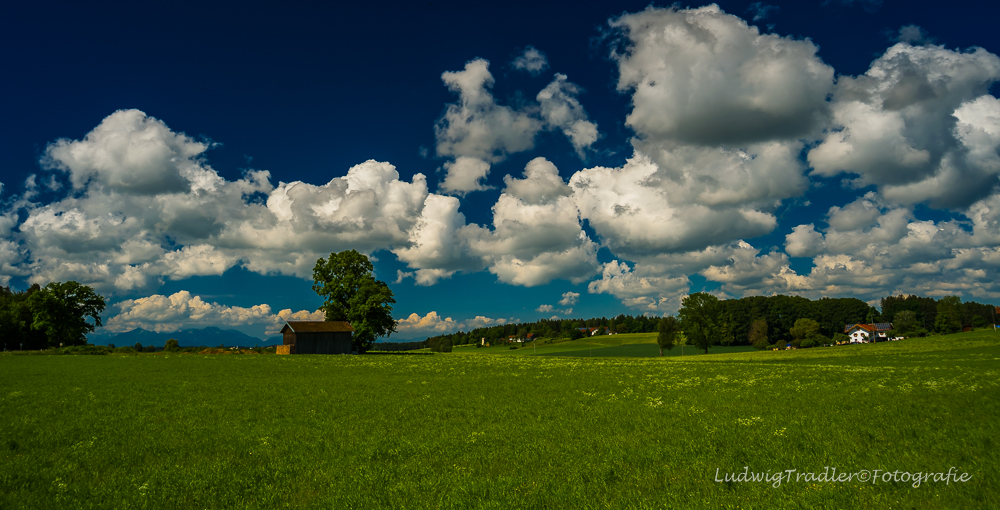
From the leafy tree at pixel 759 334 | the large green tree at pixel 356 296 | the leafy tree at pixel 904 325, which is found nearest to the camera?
the large green tree at pixel 356 296

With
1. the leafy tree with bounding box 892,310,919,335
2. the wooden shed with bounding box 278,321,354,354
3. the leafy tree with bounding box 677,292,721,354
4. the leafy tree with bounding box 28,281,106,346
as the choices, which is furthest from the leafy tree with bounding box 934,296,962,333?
the leafy tree with bounding box 28,281,106,346

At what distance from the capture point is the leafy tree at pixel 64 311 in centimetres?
9025

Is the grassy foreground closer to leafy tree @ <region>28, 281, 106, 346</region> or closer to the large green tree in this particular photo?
the large green tree

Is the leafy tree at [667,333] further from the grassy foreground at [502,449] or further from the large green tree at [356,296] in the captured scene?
the grassy foreground at [502,449]

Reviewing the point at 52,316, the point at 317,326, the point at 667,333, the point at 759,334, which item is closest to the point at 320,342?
the point at 317,326

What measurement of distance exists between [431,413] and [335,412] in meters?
4.17

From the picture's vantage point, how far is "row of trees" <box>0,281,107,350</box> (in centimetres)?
9044

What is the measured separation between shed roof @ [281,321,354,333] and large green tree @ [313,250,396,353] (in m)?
1.26

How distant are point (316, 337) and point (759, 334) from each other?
137 metres

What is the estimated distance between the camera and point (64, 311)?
3676 inches

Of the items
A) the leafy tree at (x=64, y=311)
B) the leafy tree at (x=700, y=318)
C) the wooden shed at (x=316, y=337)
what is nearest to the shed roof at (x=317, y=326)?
the wooden shed at (x=316, y=337)

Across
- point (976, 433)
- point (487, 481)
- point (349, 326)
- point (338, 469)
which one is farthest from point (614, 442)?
point (349, 326)

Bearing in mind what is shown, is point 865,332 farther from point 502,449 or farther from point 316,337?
point 502,449

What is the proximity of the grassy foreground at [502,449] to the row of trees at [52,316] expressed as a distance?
92.8 meters
